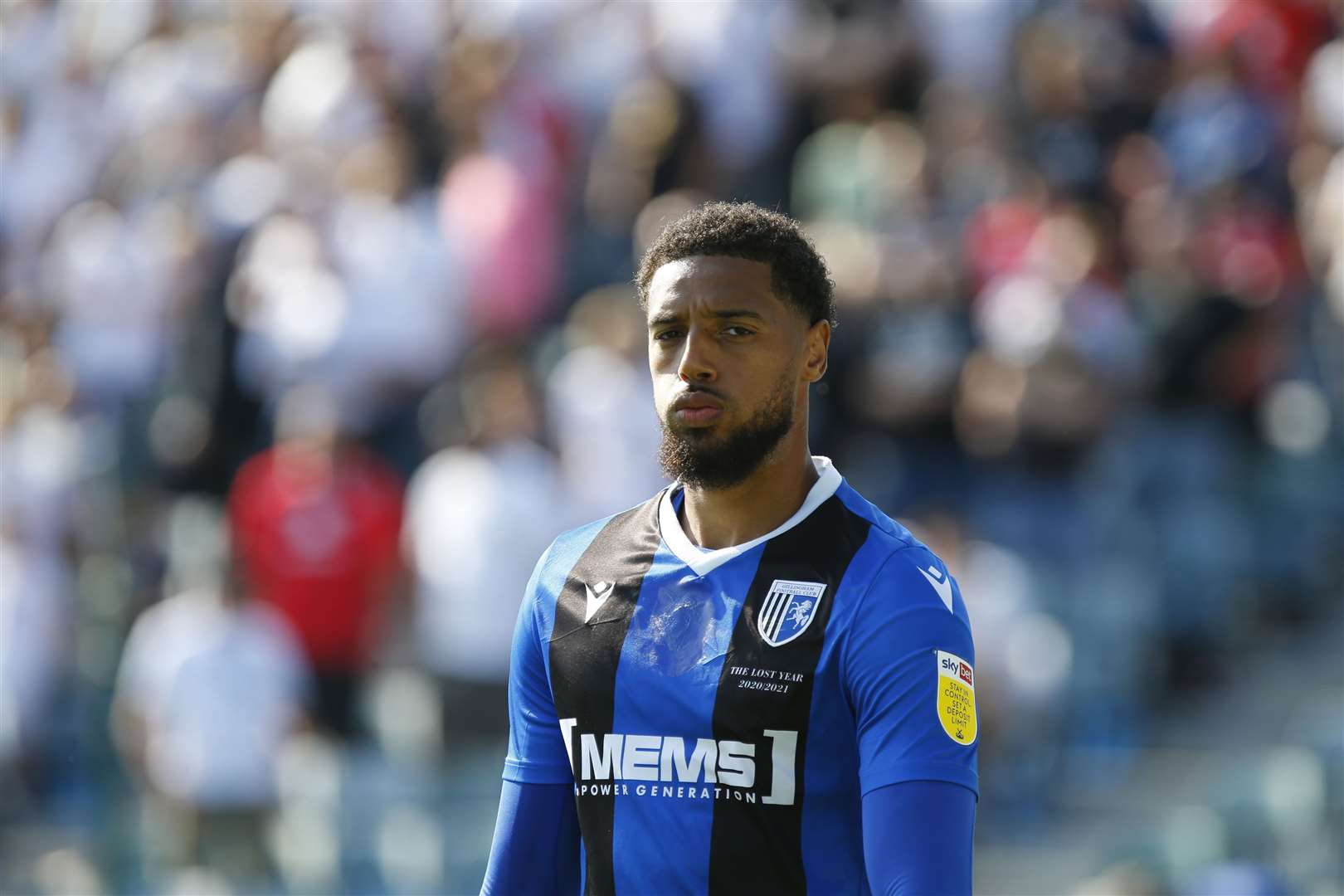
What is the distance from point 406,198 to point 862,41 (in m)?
2.79

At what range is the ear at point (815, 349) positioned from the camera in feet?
11.8

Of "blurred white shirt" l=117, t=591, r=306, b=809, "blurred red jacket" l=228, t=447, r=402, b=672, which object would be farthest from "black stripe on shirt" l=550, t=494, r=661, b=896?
"blurred red jacket" l=228, t=447, r=402, b=672

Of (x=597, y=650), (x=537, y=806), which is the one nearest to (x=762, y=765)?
(x=597, y=650)

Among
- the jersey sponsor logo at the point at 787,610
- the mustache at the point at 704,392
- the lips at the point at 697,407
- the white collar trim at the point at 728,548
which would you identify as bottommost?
the jersey sponsor logo at the point at 787,610

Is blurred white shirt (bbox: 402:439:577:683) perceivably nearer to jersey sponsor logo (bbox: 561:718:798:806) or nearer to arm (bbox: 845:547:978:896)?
jersey sponsor logo (bbox: 561:718:798:806)

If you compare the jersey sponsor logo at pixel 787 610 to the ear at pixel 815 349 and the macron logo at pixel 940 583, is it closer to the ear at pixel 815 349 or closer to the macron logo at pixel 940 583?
the macron logo at pixel 940 583

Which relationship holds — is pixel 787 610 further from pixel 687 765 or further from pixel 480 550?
pixel 480 550

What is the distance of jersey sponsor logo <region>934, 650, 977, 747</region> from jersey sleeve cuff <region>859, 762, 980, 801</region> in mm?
55

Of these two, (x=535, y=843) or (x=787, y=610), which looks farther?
(x=535, y=843)

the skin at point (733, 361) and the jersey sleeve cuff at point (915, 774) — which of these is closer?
the jersey sleeve cuff at point (915, 774)

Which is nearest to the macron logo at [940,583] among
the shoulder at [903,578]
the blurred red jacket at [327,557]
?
the shoulder at [903,578]

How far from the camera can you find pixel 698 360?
11.3 ft

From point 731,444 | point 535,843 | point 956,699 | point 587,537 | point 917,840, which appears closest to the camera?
point 917,840

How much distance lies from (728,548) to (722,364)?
1.14ft
